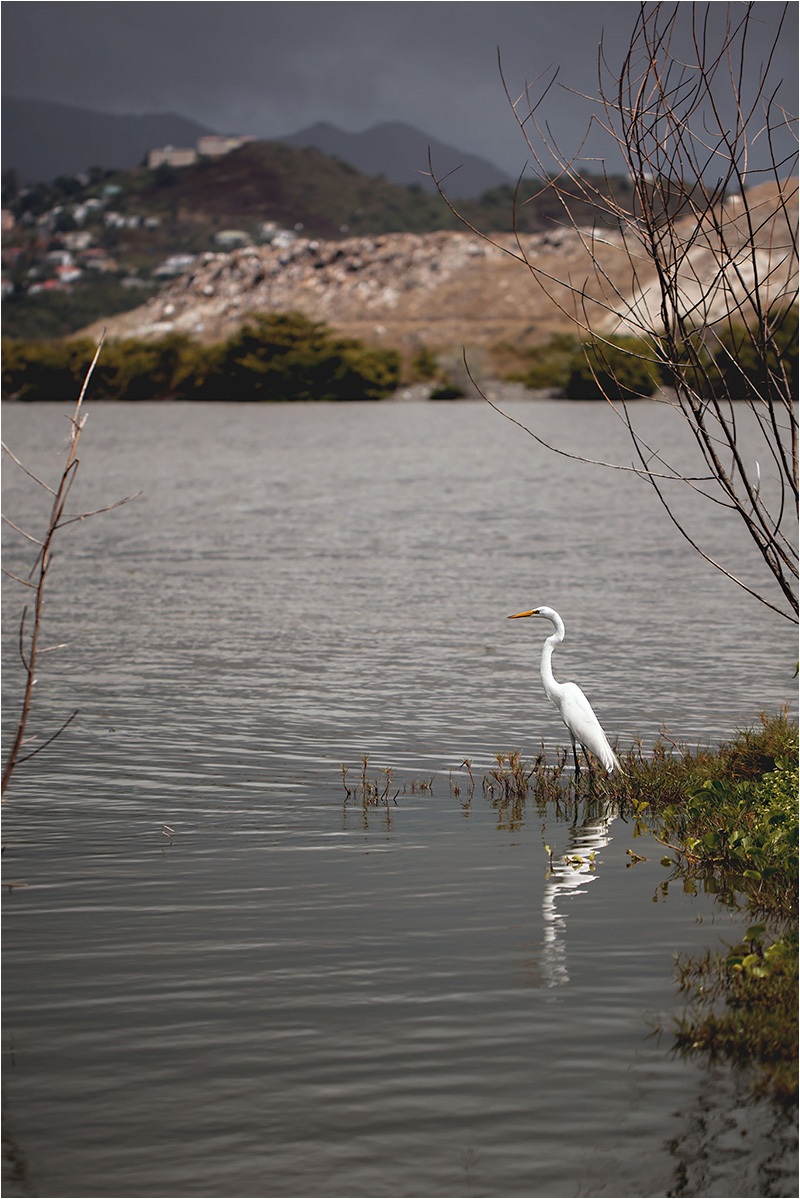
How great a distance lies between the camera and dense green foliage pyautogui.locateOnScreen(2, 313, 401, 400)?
113 m

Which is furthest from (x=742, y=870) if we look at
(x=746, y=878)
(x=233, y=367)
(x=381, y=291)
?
(x=381, y=291)

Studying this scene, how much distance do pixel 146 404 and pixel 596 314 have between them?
67905mm

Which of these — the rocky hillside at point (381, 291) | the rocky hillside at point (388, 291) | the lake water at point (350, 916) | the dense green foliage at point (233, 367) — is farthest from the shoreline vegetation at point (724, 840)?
the rocky hillside at point (381, 291)

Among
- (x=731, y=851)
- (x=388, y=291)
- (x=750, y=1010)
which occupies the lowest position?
(x=750, y=1010)

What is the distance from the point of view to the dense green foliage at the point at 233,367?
112750 mm

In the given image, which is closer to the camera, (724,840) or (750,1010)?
(750,1010)

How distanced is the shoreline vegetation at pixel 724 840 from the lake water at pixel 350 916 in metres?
0.14

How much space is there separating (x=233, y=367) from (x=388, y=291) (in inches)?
2937

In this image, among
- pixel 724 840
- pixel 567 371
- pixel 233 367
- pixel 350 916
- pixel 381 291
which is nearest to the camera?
pixel 350 916

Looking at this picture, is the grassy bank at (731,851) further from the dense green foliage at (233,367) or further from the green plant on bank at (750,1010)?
the dense green foliage at (233,367)

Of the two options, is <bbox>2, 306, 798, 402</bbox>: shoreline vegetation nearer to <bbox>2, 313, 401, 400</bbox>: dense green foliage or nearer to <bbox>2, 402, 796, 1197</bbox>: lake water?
<bbox>2, 313, 401, 400</bbox>: dense green foliage

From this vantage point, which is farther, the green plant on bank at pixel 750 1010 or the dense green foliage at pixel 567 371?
the dense green foliage at pixel 567 371

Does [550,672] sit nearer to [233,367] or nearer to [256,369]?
[256,369]

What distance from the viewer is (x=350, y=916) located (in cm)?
711
